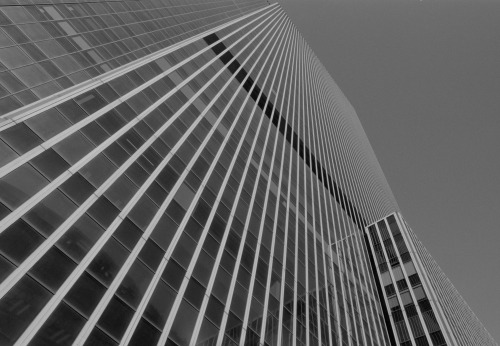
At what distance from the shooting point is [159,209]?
2144 centimetres

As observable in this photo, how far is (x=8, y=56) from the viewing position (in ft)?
66.5

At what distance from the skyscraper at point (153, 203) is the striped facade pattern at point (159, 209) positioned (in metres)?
0.08

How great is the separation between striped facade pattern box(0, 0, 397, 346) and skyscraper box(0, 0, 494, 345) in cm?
8

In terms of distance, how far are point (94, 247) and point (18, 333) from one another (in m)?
4.62

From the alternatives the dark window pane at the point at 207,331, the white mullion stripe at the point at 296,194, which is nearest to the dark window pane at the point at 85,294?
the dark window pane at the point at 207,331

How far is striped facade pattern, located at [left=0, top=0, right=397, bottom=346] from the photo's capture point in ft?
48.5

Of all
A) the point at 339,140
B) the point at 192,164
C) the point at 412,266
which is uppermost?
the point at 192,164

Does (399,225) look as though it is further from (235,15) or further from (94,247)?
(94,247)

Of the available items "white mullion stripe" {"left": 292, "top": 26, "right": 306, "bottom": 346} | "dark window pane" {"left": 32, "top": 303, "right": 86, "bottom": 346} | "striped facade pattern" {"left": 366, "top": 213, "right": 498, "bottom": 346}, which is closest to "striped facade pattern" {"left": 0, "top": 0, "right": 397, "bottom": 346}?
"dark window pane" {"left": 32, "top": 303, "right": 86, "bottom": 346}

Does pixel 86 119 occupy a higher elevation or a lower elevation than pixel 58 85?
lower

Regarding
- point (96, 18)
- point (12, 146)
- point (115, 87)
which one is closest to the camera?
point (12, 146)

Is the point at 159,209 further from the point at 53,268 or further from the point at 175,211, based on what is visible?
Result: the point at 53,268

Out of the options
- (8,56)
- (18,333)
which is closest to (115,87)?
(8,56)

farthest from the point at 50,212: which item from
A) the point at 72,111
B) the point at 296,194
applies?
the point at 296,194
